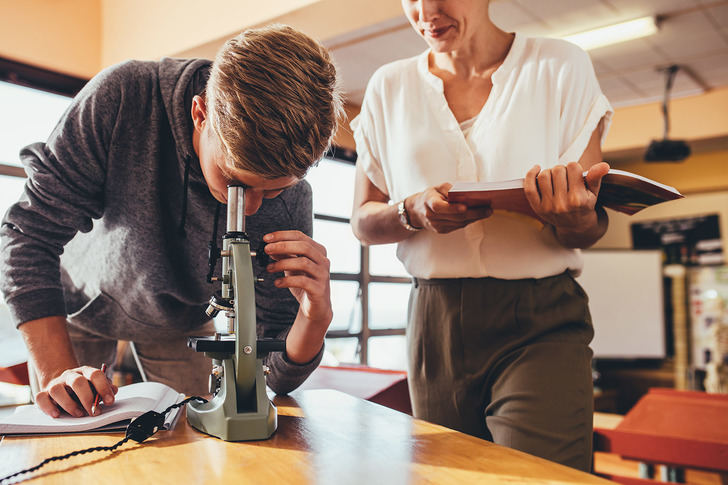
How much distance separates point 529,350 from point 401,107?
587 mm

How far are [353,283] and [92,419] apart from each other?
4.93 m

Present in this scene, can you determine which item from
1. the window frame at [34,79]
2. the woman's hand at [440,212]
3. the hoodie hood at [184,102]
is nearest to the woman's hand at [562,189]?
the woman's hand at [440,212]

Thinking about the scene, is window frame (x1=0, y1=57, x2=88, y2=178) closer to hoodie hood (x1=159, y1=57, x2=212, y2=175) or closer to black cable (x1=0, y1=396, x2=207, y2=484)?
hoodie hood (x1=159, y1=57, x2=212, y2=175)

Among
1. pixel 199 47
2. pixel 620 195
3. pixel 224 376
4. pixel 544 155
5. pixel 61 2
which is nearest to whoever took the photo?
pixel 224 376

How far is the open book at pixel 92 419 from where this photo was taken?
2.76ft

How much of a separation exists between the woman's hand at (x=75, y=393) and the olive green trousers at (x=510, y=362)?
60 cm

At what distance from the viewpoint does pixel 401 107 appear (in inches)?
50.9

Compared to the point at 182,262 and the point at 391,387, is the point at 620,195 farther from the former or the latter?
the point at 182,262

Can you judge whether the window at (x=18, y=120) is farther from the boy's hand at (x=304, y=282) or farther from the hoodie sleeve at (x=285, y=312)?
the boy's hand at (x=304, y=282)

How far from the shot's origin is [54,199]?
1.11 meters

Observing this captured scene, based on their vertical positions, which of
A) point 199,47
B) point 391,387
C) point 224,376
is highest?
point 199,47

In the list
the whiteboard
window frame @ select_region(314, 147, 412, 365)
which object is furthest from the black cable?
the whiteboard

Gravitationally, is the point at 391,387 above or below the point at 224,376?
below

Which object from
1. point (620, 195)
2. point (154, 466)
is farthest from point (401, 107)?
point (154, 466)
